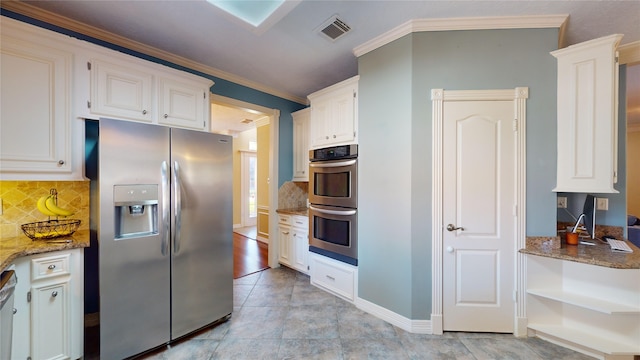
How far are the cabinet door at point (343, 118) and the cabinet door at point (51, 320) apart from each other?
251cm

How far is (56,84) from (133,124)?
566 millimetres

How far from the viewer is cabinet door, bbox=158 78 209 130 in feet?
6.84

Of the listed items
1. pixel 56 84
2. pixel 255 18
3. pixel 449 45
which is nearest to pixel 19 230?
pixel 56 84

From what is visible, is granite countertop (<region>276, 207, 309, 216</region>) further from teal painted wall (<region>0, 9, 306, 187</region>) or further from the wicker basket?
the wicker basket

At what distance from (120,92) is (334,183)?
6.83 feet

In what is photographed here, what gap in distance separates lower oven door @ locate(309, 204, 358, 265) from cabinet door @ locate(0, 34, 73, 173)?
2.23 m

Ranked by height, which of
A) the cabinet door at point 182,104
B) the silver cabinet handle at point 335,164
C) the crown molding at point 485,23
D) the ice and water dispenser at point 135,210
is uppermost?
the crown molding at point 485,23

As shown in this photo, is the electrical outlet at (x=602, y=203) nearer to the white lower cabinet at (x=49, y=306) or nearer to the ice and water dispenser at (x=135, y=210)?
the ice and water dispenser at (x=135, y=210)

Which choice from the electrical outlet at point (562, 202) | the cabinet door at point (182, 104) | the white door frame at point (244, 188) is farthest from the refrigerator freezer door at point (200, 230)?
the white door frame at point (244, 188)

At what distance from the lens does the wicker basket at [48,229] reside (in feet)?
5.56

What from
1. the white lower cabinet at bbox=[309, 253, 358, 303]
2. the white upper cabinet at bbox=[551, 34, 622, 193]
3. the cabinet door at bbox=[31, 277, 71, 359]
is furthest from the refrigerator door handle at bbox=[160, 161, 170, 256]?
the white upper cabinet at bbox=[551, 34, 622, 193]

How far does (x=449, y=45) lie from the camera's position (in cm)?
206

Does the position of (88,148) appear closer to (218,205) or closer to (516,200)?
(218,205)

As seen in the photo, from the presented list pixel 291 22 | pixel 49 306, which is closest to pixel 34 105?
pixel 49 306
